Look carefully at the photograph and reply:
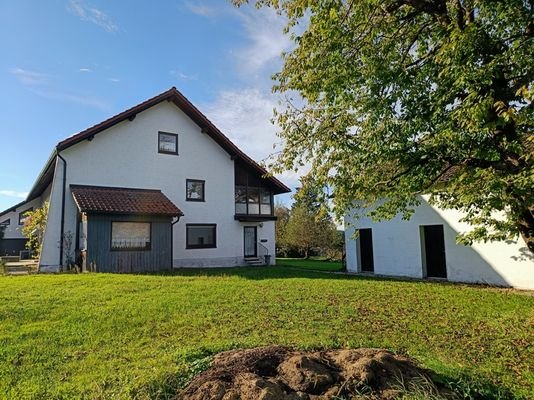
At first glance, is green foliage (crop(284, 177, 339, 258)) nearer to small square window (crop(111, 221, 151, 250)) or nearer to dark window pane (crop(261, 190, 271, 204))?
dark window pane (crop(261, 190, 271, 204))

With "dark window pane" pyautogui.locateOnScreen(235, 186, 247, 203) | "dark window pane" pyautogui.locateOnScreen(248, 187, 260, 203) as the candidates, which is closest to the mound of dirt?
"dark window pane" pyautogui.locateOnScreen(235, 186, 247, 203)

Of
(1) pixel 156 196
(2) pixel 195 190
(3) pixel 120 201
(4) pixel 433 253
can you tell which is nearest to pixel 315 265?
(2) pixel 195 190

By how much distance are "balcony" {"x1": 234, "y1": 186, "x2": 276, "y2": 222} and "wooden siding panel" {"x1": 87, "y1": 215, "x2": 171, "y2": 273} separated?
551cm

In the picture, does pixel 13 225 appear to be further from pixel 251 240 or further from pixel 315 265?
pixel 315 265

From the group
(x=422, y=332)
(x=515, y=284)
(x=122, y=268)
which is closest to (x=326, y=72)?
(x=422, y=332)

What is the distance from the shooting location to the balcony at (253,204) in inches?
894

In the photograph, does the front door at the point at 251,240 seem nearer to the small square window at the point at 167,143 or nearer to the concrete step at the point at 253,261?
the concrete step at the point at 253,261

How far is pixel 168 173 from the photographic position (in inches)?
794

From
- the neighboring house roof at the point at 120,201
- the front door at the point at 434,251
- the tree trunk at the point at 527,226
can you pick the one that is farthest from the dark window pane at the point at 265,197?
the tree trunk at the point at 527,226

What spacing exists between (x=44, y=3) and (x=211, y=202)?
1306cm

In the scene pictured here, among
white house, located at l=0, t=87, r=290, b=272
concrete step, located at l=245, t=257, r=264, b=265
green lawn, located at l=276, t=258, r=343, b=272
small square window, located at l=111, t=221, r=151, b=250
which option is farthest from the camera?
concrete step, located at l=245, t=257, r=264, b=265

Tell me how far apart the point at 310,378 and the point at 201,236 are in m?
18.1

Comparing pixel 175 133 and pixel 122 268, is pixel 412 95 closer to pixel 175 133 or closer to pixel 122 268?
pixel 122 268

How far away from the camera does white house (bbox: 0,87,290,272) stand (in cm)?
1664
